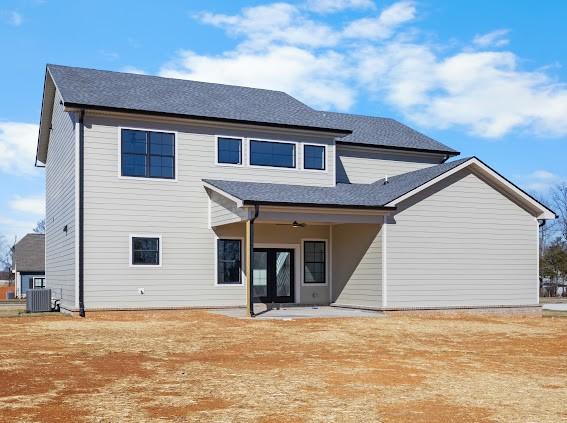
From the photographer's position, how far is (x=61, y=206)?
73.8 ft

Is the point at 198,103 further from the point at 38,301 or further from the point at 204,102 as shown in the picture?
the point at 38,301

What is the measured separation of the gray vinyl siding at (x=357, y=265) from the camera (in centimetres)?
1995

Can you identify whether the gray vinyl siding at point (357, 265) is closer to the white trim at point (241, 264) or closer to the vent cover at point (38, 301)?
the white trim at point (241, 264)

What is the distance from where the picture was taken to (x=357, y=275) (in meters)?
21.1

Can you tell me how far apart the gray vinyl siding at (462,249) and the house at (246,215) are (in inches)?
1.6

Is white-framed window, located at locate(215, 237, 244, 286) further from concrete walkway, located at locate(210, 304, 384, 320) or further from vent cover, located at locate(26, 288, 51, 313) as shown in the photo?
vent cover, located at locate(26, 288, 51, 313)

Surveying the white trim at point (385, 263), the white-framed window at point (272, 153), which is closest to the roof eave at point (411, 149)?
the white-framed window at point (272, 153)

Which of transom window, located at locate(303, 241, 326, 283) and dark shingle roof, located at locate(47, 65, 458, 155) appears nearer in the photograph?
dark shingle roof, located at locate(47, 65, 458, 155)

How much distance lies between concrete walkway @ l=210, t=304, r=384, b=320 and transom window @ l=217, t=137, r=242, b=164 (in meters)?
4.93

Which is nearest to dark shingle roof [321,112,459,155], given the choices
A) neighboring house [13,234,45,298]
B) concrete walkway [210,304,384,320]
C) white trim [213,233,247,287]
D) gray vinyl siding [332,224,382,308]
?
gray vinyl siding [332,224,382,308]

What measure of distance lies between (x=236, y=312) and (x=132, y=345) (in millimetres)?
7291

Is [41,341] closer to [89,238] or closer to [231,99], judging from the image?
[89,238]

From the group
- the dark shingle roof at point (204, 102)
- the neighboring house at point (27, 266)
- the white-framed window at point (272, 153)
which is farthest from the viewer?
the neighboring house at point (27, 266)

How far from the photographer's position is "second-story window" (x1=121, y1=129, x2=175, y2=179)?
65.6ft
